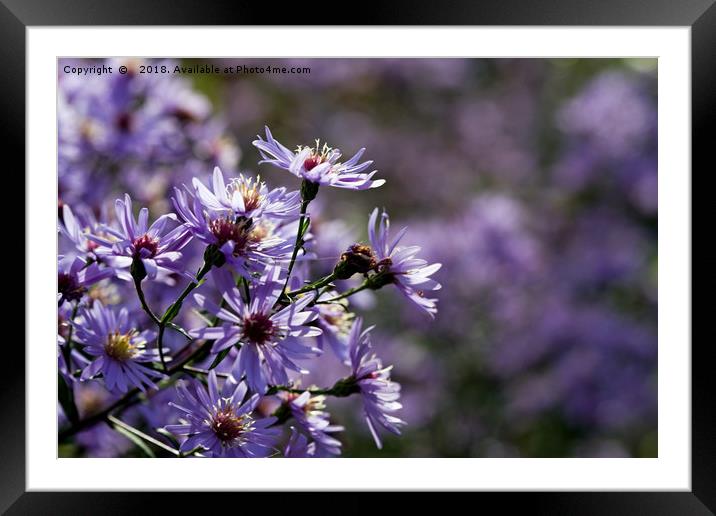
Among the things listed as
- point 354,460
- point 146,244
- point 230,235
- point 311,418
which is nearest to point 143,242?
point 146,244

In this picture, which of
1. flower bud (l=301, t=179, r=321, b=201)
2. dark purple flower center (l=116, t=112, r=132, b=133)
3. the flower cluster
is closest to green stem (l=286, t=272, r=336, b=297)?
the flower cluster

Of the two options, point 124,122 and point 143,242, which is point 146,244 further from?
point 124,122

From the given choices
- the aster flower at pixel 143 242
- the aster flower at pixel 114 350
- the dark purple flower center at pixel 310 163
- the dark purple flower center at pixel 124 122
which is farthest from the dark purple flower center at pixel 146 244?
the dark purple flower center at pixel 124 122

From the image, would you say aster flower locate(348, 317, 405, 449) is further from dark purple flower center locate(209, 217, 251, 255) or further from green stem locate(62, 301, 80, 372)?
green stem locate(62, 301, 80, 372)

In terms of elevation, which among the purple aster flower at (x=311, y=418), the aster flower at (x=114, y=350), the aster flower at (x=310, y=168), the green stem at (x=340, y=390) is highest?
the aster flower at (x=310, y=168)

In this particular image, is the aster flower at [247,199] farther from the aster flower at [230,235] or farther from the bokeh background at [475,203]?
the bokeh background at [475,203]
